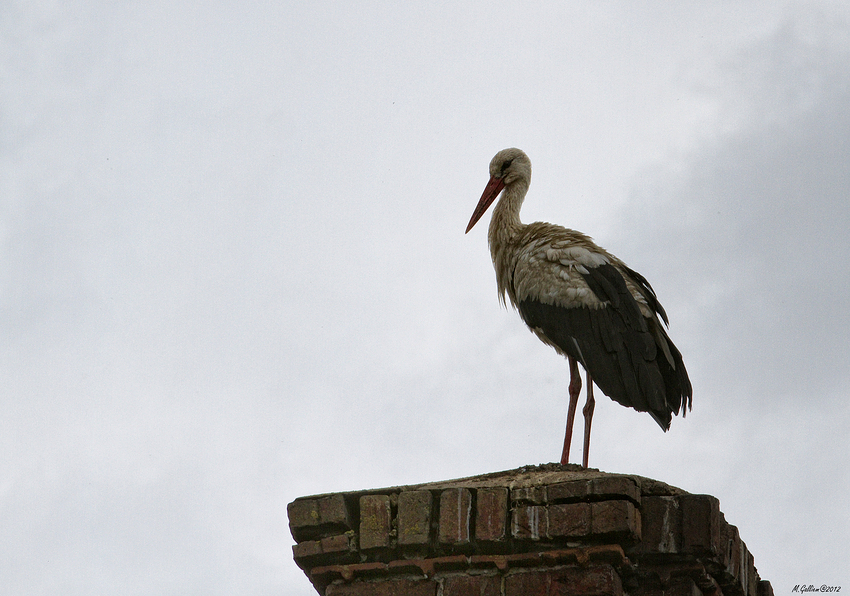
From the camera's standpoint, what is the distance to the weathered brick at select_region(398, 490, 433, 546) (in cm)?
359

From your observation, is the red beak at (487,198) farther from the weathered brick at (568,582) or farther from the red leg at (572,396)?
the weathered brick at (568,582)

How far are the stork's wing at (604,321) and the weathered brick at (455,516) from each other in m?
2.44

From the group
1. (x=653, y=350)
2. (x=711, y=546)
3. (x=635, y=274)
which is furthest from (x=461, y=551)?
(x=635, y=274)

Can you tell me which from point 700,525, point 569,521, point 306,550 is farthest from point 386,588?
point 700,525

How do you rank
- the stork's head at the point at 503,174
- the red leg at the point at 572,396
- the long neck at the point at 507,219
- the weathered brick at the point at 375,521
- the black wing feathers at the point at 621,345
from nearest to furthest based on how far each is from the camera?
the weathered brick at the point at 375,521
the black wing feathers at the point at 621,345
the red leg at the point at 572,396
the long neck at the point at 507,219
the stork's head at the point at 503,174

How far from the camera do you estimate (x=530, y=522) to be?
3.50 metres

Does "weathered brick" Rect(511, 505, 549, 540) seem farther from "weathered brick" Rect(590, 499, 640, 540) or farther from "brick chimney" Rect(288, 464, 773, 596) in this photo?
"weathered brick" Rect(590, 499, 640, 540)

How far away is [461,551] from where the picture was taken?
140 inches

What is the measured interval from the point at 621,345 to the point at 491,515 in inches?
107

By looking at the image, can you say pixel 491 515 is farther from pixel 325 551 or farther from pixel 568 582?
pixel 325 551

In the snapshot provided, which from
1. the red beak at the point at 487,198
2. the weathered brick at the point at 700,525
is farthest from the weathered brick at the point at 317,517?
the red beak at the point at 487,198

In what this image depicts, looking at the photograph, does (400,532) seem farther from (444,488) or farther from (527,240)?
(527,240)

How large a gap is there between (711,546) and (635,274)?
3.24 m

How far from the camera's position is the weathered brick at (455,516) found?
11.6ft
